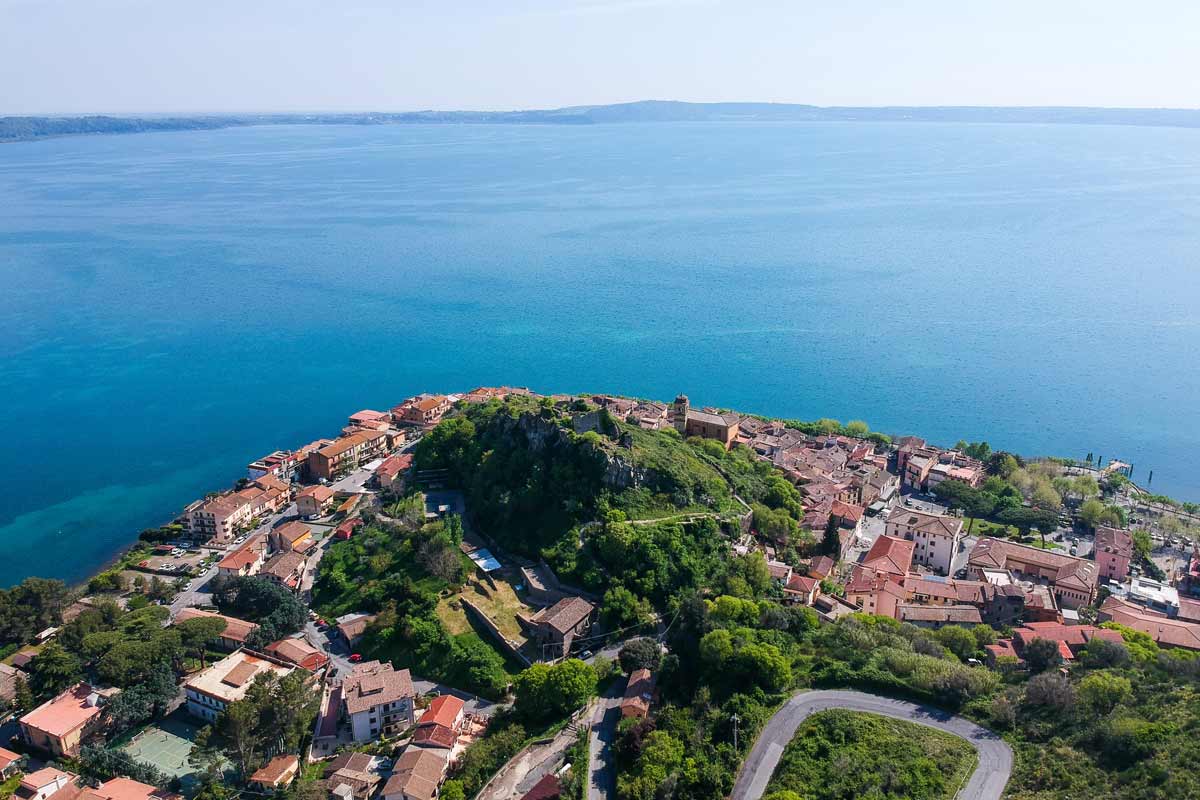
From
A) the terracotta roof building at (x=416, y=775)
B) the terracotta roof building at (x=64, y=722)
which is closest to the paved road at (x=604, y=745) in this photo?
the terracotta roof building at (x=416, y=775)

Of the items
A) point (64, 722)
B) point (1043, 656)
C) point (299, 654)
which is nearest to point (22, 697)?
point (64, 722)

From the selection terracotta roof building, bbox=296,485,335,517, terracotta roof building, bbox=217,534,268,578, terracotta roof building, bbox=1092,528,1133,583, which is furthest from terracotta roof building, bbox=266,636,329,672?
terracotta roof building, bbox=1092,528,1133,583

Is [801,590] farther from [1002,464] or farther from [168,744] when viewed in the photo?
[168,744]

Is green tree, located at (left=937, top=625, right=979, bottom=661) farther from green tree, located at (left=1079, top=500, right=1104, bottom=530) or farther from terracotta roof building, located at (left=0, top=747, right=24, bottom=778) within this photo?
terracotta roof building, located at (left=0, top=747, right=24, bottom=778)

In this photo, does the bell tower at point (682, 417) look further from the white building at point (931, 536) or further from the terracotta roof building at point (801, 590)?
the terracotta roof building at point (801, 590)

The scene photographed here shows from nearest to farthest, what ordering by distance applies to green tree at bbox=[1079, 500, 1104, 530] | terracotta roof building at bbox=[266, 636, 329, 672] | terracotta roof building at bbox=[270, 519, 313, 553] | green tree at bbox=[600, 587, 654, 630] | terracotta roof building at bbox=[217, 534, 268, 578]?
1. terracotta roof building at bbox=[266, 636, 329, 672]
2. green tree at bbox=[600, 587, 654, 630]
3. terracotta roof building at bbox=[217, 534, 268, 578]
4. terracotta roof building at bbox=[270, 519, 313, 553]
5. green tree at bbox=[1079, 500, 1104, 530]

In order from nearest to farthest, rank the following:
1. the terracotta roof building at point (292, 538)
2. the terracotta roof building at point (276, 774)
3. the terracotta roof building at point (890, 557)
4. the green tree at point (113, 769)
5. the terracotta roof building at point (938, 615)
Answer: the terracotta roof building at point (276, 774) → the green tree at point (113, 769) → the terracotta roof building at point (938, 615) → the terracotta roof building at point (890, 557) → the terracotta roof building at point (292, 538)
